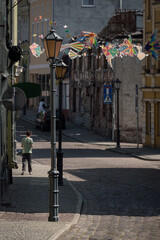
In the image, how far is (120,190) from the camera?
20203mm

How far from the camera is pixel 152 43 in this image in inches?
925

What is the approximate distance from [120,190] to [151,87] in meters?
16.8

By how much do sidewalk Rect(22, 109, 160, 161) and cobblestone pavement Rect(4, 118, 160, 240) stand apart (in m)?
0.64

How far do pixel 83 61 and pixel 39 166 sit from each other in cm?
2389

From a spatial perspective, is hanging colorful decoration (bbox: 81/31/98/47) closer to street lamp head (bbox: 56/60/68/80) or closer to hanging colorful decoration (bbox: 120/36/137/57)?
hanging colorful decoration (bbox: 120/36/137/57)

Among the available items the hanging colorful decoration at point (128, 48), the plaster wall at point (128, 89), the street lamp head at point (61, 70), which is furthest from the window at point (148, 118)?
the street lamp head at point (61, 70)

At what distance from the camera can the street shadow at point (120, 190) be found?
1666 centimetres

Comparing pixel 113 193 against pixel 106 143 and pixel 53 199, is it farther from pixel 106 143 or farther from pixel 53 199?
pixel 106 143

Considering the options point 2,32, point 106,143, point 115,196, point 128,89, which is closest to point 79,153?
point 106,143

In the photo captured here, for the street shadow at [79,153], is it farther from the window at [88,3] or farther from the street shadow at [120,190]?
the window at [88,3]

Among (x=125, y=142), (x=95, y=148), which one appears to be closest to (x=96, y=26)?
(x=125, y=142)

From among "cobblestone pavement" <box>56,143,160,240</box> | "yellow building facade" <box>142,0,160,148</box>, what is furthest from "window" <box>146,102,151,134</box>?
"cobblestone pavement" <box>56,143,160,240</box>

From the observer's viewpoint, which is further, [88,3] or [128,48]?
[88,3]

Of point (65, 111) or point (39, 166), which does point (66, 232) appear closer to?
point (39, 166)
